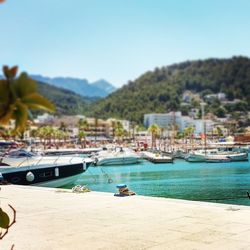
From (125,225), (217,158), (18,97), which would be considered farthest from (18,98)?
(217,158)

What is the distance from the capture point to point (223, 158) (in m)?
75.1

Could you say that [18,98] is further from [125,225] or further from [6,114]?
[125,225]

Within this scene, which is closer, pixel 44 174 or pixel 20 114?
pixel 20 114

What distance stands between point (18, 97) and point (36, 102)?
3.4 inches

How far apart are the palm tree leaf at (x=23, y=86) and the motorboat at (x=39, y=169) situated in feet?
80.0

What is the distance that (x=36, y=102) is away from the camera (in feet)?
7.20

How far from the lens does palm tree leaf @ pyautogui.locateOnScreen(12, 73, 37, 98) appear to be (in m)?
2.11

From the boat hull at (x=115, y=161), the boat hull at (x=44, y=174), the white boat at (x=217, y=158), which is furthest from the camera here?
the white boat at (x=217, y=158)

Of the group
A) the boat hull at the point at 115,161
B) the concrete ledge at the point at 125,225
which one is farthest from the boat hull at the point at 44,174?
the boat hull at the point at 115,161

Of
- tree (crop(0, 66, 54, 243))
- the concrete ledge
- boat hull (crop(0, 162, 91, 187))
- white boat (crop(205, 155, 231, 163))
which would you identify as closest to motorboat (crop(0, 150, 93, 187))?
boat hull (crop(0, 162, 91, 187))

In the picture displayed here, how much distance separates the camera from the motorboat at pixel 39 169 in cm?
2702

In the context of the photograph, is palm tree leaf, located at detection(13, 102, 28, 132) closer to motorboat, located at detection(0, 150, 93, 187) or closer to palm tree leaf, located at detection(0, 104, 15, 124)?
palm tree leaf, located at detection(0, 104, 15, 124)

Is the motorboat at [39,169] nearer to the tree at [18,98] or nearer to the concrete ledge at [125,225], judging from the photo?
the concrete ledge at [125,225]

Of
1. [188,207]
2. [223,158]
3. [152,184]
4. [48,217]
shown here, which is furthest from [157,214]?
[223,158]
